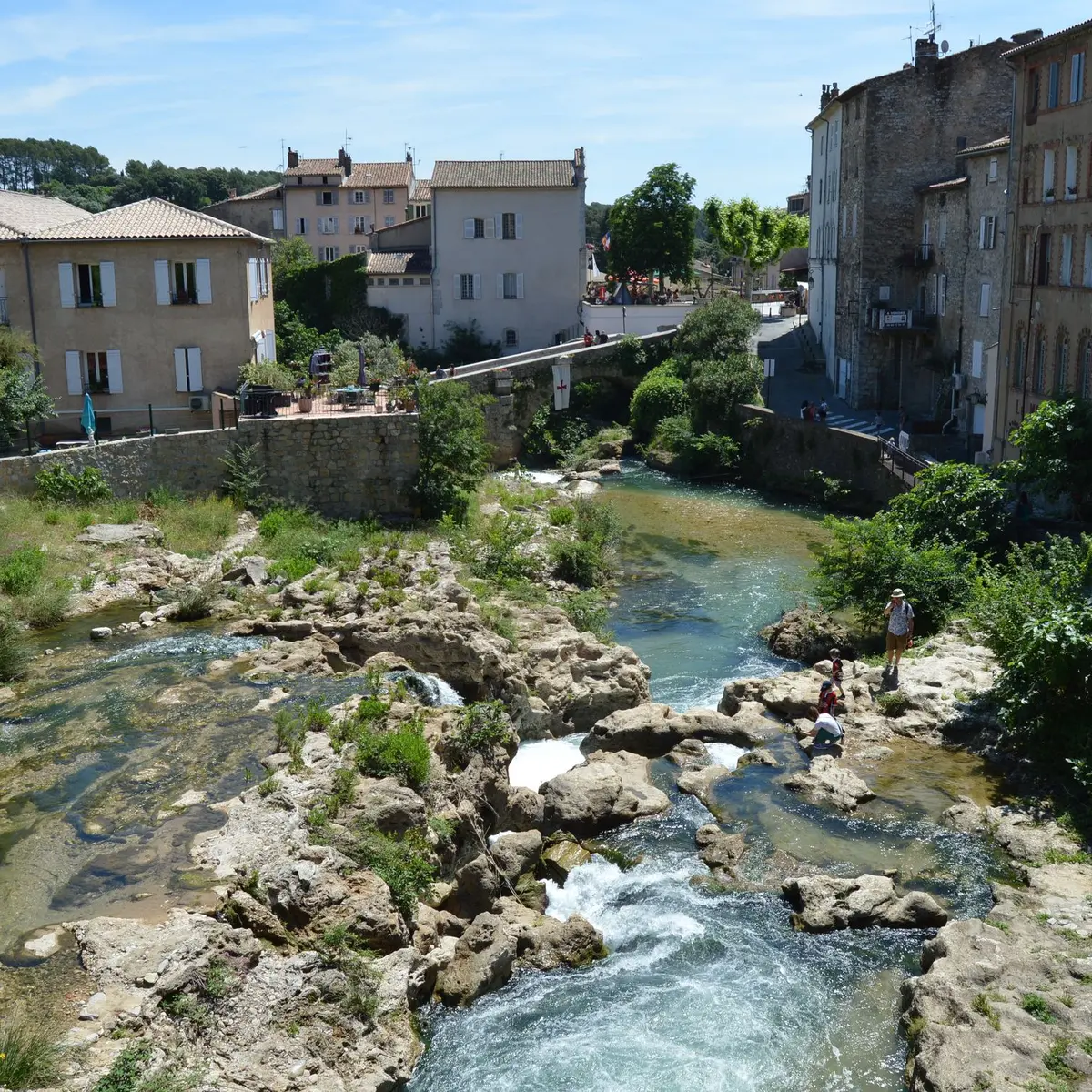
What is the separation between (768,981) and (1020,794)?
253 inches

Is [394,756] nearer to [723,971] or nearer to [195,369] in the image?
[723,971]

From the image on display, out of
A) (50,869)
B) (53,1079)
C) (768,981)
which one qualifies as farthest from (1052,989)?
(50,869)

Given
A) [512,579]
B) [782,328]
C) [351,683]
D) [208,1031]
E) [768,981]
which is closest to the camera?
[208,1031]

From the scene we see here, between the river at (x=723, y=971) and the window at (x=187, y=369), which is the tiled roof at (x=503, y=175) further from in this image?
the river at (x=723, y=971)

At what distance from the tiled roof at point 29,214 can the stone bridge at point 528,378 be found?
13.8 meters

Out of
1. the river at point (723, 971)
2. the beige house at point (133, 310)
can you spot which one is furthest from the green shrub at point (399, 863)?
the beige house at point (133, 310)

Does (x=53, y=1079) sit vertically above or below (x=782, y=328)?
below

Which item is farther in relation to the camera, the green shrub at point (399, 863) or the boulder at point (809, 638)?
the boulder at point (809, 638)

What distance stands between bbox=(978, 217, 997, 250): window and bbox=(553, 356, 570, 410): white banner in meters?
15.7

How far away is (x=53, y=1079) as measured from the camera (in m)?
10.2

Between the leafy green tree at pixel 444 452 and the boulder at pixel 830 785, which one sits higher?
the leafy green tree at pixel 444 452

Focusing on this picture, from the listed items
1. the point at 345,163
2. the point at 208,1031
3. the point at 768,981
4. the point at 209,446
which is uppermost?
the point at 345,163

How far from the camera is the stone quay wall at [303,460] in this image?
30469 millimetres

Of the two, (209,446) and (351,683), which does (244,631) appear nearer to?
(351,683)
